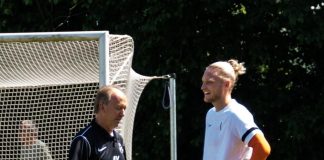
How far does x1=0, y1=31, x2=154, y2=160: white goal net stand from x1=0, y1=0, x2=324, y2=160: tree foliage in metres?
3.56

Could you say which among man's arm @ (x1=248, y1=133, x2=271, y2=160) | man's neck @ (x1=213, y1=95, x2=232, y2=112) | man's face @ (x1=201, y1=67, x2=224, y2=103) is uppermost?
man's face @ (x1=201, y1=67, x2=224, y2=103)

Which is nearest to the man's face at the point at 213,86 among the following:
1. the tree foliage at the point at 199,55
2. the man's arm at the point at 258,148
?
the man's arm at the point at 258,148

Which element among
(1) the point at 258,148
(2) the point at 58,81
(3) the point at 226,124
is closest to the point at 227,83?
(3) the point at 226,124

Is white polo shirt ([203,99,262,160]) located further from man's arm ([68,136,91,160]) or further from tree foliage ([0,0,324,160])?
tree foliage ([0,0,324,160])

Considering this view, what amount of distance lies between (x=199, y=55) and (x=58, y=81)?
14.7 feet

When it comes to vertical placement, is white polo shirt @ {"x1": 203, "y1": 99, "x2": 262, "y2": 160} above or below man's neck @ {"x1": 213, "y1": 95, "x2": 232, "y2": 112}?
below

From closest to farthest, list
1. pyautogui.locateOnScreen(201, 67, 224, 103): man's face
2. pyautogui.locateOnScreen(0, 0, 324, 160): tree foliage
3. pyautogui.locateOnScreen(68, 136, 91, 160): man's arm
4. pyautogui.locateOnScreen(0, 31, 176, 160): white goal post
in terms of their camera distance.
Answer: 1. pyautogui.locateOnScreen(68, 136, 91, 160): man's arm
2. pyautogui.locateOnScreen(201, 67, 224, 103): man's face
3. pyautogui.locateOnScreen(0, 31, 176, 160): white goal post
4. pyautogui.locateOnScreen(0, 0, 324, 160): tree foliage

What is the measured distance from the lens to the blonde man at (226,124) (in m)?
4.64

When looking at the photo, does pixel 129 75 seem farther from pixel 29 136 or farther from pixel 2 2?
pixel 2 2

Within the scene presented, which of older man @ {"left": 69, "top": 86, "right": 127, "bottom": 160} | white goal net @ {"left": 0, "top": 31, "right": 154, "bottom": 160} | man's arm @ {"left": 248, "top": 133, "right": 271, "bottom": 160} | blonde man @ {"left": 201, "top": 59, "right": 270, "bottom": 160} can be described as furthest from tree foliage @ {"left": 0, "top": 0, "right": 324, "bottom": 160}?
older man @ {"left": 69, "top": 86, "right": 127, "bottom": 160}

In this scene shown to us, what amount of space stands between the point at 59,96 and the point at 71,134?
0.49 metres

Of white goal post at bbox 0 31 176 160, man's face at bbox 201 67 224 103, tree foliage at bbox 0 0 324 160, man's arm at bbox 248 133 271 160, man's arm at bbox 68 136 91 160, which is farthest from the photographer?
tree foliage at bbox 0 0 324 160

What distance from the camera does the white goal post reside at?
234 inches

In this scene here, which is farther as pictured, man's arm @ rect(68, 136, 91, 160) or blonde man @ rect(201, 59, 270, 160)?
blonde man @ rect(201, 59, 270, 160)
